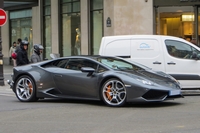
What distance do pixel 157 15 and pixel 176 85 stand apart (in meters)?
13.7

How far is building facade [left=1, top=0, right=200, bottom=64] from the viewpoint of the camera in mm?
24312

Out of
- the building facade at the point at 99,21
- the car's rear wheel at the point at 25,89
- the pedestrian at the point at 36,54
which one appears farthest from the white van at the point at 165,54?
the building facade at the point at 99,21

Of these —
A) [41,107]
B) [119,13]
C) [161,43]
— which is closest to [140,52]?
[161,43]

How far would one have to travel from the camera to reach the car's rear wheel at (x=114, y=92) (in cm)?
1123

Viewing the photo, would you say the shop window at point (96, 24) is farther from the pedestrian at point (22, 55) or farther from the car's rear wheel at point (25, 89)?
the car's rear wheel at point (25, 89)

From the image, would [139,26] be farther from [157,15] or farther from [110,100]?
[110,100]

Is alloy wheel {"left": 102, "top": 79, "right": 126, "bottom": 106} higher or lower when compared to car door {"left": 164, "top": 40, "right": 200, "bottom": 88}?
lower

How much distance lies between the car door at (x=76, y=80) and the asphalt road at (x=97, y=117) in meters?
0.31

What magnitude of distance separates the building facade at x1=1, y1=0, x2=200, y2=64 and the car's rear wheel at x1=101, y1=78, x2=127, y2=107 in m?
12.8

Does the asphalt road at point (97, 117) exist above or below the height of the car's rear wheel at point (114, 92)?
below

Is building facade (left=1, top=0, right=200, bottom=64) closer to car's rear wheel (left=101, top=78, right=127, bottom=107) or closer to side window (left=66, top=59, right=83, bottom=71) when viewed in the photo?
side window (left=66, top=59, right=83, bottom=71)

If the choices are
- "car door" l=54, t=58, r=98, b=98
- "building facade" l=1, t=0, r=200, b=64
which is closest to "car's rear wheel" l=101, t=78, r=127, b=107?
"car door" l=54, t=58, r=98, b=98

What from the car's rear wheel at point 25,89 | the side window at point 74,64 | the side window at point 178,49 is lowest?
the car's rear wheel at point 25,89

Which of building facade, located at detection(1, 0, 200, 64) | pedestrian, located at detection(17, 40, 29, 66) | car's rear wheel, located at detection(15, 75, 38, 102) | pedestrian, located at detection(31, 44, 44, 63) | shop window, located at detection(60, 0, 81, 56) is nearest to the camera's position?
car's rear wheel, located at detection(15, 75, 38, 102)
